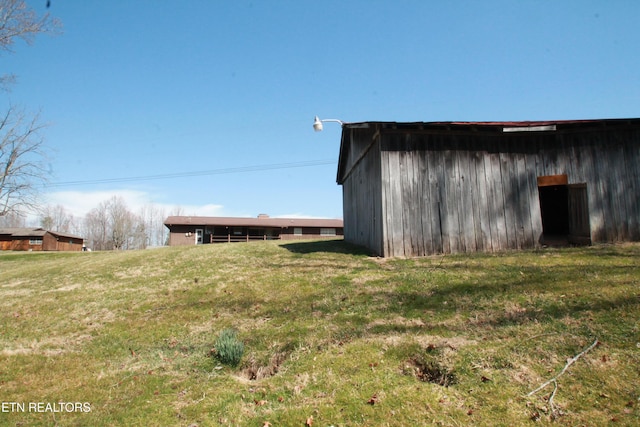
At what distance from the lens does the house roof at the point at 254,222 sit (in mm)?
38000

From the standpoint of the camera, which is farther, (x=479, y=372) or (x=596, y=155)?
(x=596, y=155)

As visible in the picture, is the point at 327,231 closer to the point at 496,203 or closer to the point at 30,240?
the point at 496,203

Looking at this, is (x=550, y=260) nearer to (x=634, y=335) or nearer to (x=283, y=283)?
(x=634, y=335)

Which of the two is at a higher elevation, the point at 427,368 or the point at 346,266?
the point at 346,266

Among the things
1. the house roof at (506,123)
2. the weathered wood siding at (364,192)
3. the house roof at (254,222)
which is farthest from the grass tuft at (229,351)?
the house roof at (254,222)

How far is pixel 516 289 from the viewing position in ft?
22.2

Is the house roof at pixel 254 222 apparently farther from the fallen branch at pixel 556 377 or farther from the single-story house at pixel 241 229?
the fallen branch at pixel 556 377

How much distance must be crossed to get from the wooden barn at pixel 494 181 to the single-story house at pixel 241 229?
28.4 meters

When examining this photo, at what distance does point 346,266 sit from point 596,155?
10002mm

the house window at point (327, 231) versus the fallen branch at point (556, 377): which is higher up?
the house window at point (327, 231)

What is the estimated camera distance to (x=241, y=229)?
40.0 metres

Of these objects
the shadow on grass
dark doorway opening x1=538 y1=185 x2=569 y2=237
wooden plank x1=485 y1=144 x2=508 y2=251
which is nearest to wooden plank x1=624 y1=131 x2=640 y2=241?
dark doorway opening x1=538 y1=185 x2=569 y2=237

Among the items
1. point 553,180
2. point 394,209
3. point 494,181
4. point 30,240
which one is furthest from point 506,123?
point 30,240

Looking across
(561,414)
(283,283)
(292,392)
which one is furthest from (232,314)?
(561,414)
